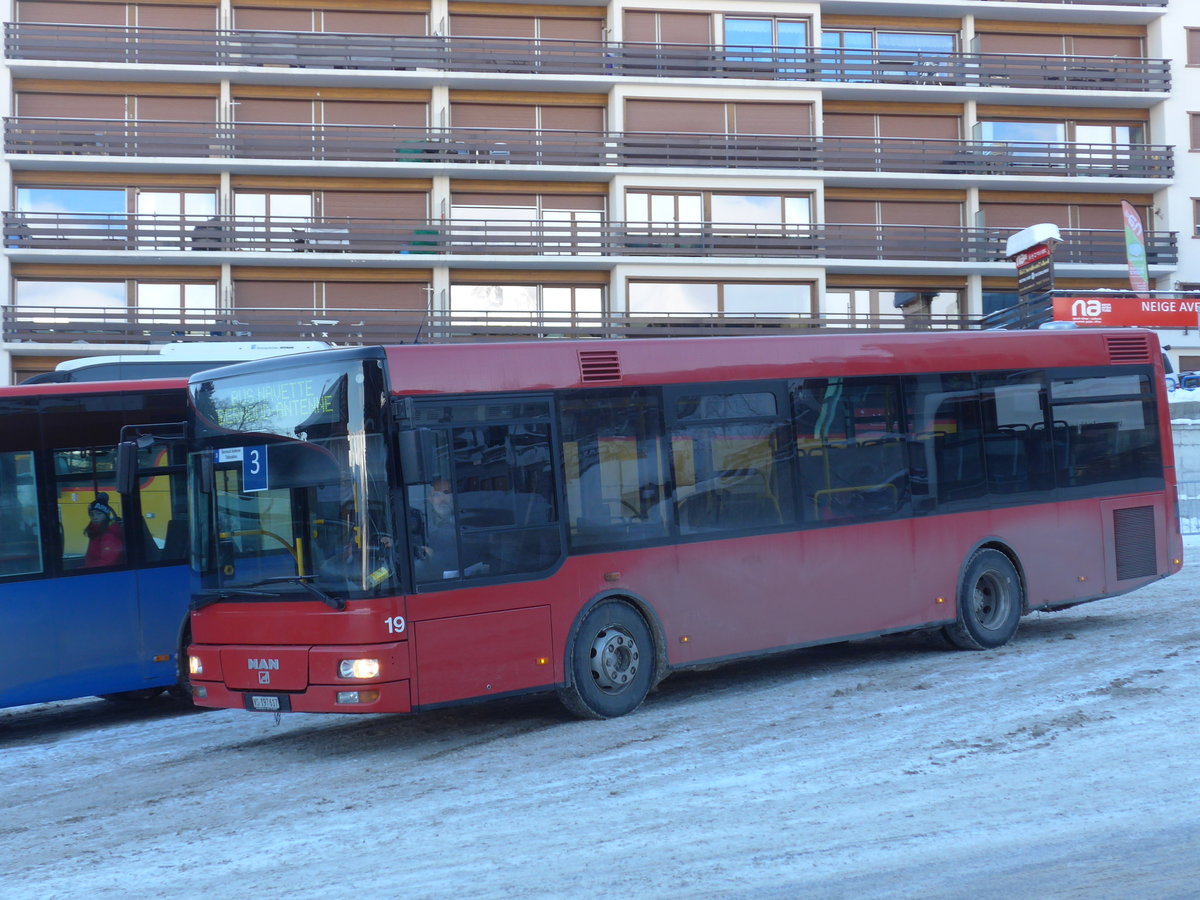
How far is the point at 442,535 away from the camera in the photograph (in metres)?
9.59

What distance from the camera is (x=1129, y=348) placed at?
47.5ft

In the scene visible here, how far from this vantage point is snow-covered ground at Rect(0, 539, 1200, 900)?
6.25 m

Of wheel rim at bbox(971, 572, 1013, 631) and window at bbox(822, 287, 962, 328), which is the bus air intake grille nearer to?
wheel rim at bbox(971, 572, 1013, 631)

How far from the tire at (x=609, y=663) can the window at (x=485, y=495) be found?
2.20ft

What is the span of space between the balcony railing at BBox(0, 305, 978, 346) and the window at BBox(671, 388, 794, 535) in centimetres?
2400

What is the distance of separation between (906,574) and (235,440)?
604cm

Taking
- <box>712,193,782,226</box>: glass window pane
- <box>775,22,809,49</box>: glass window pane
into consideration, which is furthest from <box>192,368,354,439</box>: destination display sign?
<box>775,22,809,49</box>: glass window pane

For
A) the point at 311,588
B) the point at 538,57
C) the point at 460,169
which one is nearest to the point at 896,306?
the point at 538,57

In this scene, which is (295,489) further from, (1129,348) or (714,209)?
(714,209)

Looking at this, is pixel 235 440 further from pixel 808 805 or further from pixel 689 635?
pixel 808 805

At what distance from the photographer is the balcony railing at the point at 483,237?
117ft

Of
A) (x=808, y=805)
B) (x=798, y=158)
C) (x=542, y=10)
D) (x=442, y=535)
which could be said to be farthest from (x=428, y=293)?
(x=808, y=805)

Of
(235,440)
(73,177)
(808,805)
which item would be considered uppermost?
(73,177)

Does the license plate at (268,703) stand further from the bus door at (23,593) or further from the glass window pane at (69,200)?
the glass window pane at (69,200)
